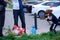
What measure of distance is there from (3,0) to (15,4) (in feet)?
2.96

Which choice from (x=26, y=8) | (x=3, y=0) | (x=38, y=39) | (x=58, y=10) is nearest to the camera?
(x=38, y=39)

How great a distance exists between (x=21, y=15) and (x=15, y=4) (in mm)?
469

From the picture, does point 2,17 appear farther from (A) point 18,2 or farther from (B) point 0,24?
(A) point 18,2

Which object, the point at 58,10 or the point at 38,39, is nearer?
the point at 38,39

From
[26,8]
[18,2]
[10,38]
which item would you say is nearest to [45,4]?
[26,8]

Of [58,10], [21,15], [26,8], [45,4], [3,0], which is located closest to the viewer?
[3,0]

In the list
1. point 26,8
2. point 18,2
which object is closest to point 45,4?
point 26,8

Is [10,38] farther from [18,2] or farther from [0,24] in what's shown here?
[18,2]

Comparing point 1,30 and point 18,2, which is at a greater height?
point 18,2

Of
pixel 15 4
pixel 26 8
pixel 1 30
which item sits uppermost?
pixel 15 4

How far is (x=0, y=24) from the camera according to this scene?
31.5 feet

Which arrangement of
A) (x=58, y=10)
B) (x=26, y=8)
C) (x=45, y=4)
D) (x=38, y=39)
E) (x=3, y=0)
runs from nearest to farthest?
(x=38, y=39)
(x=3, y=0)
(x=58, y=10)
(x=45, y=4)
(x=26, y=8)

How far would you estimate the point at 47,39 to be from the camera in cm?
762

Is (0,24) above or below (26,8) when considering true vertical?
above
